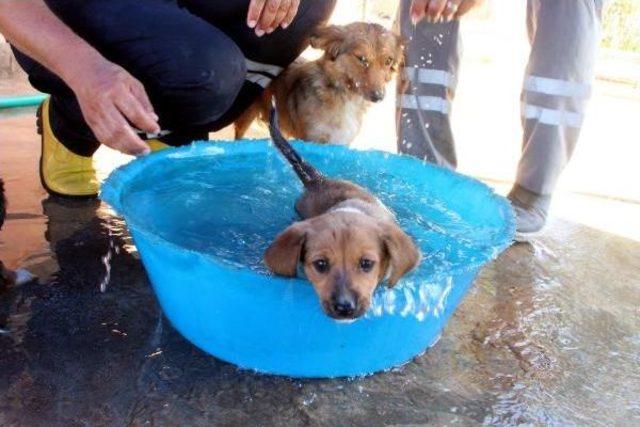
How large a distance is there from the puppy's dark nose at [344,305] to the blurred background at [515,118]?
2020mm

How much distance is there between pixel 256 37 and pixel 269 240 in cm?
105

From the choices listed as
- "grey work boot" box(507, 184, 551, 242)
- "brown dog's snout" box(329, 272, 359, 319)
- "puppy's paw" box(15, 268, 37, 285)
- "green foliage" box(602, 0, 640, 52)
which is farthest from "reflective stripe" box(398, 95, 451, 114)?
"green foliage" box(602, 0, 640, 52)

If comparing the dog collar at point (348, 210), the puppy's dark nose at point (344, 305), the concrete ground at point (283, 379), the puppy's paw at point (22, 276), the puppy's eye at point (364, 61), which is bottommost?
the concrete ground at point (283, 379)

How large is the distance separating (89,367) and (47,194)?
150cm

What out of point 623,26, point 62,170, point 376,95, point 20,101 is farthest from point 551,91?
point 623,26

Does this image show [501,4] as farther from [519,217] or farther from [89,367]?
[89,367]

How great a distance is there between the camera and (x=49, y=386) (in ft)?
6.56

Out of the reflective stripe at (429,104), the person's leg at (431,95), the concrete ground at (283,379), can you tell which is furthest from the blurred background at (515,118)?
the concrete ground at (283,379)

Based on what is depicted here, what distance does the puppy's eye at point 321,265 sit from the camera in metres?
2.11

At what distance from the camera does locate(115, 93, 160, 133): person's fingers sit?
2.16 metres

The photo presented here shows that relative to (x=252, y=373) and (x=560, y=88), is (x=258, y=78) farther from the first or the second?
(x=252, y=373)

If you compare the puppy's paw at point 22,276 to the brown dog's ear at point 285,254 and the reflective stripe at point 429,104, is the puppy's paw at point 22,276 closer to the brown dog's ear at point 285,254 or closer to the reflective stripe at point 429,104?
the brown dog's ear at point 285,254

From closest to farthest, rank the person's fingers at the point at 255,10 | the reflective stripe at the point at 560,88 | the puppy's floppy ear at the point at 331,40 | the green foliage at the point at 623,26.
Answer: the person's fingers at the point at 255,10 → the reflective stripe at the point at 560,88 → the puppy's floppy ear at the point at 331,40 → the green foliage at the point at 623,26

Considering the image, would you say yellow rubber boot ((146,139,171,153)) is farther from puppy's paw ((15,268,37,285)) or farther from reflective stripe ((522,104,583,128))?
reflective stripe ((522,104,583,128))
